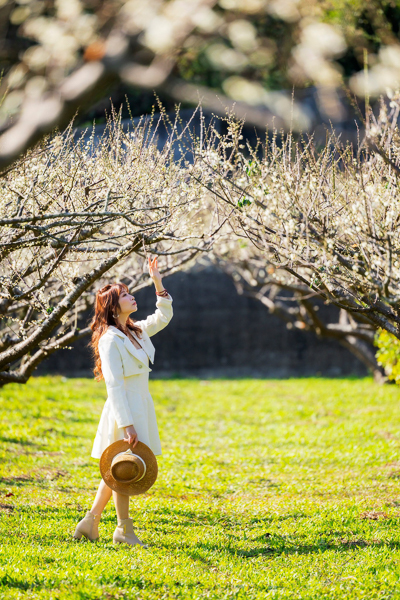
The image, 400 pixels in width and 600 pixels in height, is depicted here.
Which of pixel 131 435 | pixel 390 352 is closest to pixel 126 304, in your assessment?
pixel 131 435

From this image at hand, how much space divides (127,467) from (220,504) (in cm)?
209

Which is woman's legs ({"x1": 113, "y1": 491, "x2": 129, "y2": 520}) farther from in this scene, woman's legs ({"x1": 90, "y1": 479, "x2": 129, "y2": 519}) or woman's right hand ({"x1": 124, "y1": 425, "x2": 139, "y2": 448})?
woman's right hand ({"x1": 124, "y1": 425, "x2": 139, "y2": 448})

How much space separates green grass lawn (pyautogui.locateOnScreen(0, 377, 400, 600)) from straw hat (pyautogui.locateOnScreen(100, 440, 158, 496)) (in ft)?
1.55

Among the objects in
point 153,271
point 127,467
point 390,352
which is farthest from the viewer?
point 390,352

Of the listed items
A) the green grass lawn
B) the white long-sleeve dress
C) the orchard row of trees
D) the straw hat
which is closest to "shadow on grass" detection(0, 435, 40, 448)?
the green grass lawn

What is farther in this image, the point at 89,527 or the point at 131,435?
the point at 89,527

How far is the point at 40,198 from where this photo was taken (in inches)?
241

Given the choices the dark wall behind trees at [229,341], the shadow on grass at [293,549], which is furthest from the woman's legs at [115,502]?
the dark wall behind trees at [229,341]

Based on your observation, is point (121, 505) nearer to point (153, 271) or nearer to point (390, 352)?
point (153, 271)

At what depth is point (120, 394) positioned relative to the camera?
179 inches

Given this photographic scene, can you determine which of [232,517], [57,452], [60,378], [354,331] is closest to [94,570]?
[232,517]

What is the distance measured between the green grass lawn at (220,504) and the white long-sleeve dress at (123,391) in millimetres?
841

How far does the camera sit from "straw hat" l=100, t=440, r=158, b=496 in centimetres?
446

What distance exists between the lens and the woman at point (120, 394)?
4566 mm
